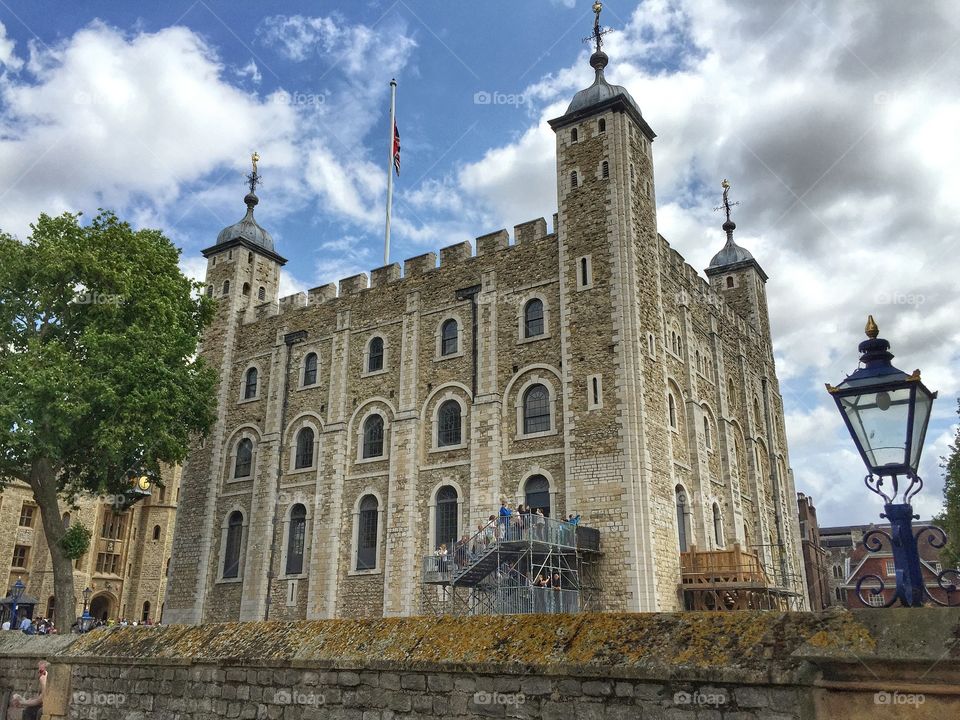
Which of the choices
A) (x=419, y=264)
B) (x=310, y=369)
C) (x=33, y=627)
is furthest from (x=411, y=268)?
(x=33, y=627)

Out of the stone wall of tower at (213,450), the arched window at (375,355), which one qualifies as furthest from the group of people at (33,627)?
the arched window at (375,355)

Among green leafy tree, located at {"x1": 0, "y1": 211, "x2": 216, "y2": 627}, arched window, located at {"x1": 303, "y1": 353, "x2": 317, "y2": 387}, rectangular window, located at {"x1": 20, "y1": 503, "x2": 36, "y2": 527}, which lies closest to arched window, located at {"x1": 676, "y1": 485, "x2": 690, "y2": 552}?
arched window, located at {"x1": 303, "y1": 353, "x2": 317, "y2": 387}

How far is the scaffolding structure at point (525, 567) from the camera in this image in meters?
20.5

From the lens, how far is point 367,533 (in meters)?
27.1

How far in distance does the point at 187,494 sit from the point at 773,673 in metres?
30.9

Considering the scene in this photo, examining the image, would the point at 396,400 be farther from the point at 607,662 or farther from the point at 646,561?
the point at 607,662

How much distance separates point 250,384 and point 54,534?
11494 mm

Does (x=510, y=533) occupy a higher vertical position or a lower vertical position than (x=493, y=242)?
lower

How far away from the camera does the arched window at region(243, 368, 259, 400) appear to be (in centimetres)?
3272

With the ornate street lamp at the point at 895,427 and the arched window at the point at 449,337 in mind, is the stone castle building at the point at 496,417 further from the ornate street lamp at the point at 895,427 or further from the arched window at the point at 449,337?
the ornate street lamp at the point at 895,427

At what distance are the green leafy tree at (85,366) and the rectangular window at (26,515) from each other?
70.0 ft

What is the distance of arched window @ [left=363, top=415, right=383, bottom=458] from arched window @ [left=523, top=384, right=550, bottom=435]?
5.94 meters

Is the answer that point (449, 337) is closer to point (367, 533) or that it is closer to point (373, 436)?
point (373, 436)

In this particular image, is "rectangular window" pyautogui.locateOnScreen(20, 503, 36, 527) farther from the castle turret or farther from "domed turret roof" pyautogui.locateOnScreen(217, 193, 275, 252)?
the castle turret
